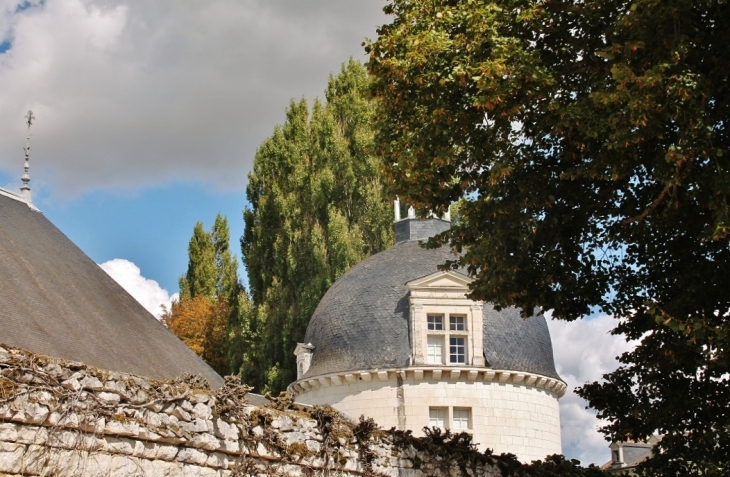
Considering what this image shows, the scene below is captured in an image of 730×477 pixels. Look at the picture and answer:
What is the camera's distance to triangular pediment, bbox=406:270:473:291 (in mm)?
26172

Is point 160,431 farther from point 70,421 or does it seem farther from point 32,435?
point 32,435

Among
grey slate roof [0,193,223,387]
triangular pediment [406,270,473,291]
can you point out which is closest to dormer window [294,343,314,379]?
triangular pediment [406,270,473,291]

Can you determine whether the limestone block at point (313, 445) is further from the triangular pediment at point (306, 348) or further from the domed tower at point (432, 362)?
the triangular pediment at point (306, 348)

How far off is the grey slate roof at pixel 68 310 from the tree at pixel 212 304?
1549 cm

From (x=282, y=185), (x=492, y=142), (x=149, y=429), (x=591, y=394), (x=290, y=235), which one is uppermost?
(x=282, y=185)

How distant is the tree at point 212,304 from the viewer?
112ft

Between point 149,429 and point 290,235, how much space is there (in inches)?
1046

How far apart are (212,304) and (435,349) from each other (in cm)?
1593

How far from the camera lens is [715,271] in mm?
10984

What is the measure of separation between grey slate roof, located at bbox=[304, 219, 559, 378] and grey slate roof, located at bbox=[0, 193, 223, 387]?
8192mm

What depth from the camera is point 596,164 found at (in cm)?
1034

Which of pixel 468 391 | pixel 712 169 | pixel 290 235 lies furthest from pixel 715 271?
pixel 290 235

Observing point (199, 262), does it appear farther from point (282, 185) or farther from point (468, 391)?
point (468, 391)

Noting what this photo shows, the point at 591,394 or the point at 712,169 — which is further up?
the point at 712,169
